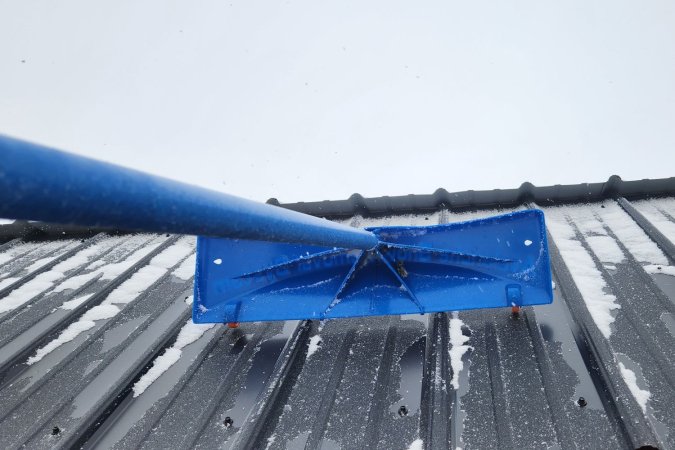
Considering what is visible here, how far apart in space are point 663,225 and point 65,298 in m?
4.77

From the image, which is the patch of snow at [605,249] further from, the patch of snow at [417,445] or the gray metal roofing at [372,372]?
the patch of snow at [417,445]

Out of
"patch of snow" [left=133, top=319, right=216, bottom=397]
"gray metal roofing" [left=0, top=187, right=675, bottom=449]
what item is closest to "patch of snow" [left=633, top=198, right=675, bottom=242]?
"gray metal roofing" [left=0, top=187, right=675, bottom=449]

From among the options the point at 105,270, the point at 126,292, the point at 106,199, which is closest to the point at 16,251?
the point at 105,270

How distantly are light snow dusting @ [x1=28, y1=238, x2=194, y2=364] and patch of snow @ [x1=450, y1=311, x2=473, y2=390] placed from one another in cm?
240

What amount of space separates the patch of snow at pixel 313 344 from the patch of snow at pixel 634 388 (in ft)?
4.98

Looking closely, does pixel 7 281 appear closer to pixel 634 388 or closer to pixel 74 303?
pixel 74 303

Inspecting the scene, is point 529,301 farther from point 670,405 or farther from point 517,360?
point 670,405

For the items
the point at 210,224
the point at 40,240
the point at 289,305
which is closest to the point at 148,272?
the point at 289,305

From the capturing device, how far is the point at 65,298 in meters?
3.88

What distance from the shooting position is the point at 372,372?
2.45 m

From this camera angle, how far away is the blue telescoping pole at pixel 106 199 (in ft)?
2.33

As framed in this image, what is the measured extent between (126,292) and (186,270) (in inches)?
20.0

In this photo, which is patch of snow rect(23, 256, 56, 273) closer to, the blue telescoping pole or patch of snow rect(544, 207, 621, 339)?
the blue telescoping pole

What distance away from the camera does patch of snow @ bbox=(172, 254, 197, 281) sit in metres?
4.00
